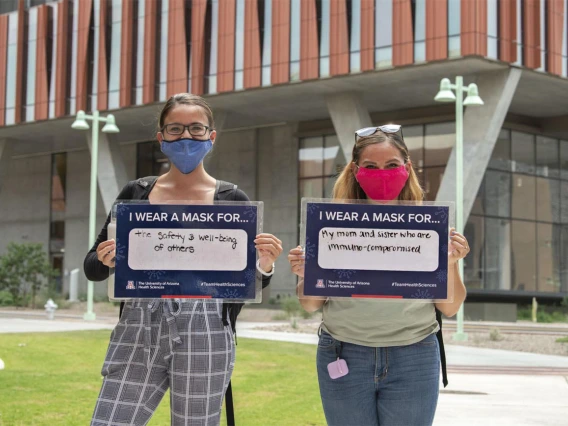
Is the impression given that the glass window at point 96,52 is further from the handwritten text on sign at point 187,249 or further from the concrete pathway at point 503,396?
the handwritten text on sign at point 187,249

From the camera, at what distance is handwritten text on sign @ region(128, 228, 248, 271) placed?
3.85 metres

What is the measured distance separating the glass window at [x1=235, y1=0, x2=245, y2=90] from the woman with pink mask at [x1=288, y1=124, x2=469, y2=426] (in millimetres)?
33705

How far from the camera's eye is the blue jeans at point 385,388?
3553 mm

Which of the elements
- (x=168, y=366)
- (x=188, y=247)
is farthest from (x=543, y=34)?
(x=168, y=366)

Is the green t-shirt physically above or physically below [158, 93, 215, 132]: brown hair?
below

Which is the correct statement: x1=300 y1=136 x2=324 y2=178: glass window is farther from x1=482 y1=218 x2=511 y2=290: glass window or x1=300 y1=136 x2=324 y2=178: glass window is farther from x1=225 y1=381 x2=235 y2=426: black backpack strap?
x1=225 y1=381 x2=235 y2=426: black backpack strap

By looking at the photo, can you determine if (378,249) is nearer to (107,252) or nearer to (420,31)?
(107,252)

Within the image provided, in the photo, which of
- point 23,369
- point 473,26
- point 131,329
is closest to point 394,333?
point 131,329

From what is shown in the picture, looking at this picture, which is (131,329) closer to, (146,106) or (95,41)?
(146,106)

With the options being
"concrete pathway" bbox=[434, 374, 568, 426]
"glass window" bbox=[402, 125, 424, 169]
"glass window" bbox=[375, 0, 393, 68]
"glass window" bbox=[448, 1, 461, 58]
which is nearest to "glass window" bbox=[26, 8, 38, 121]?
"glass window" bbox=[402, 125, 424, 169]

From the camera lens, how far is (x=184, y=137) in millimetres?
3891

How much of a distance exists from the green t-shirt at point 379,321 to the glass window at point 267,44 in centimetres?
3302

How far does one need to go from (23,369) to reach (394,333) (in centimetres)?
1098

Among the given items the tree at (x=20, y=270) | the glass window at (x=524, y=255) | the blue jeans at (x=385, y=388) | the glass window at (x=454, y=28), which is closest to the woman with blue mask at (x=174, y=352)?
the blue jeans at (x=385, y=388)
